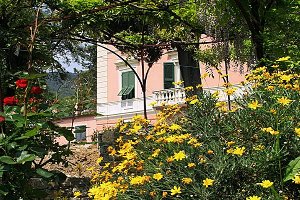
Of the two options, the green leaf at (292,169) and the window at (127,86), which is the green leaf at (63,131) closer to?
the green leaf at (292,169)

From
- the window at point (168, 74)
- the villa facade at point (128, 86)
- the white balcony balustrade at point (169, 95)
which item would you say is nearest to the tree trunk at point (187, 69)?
the white balcony balustrade at point (169, 95)

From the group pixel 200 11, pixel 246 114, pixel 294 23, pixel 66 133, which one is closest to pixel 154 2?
pixel 200 11

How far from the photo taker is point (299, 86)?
3086mm

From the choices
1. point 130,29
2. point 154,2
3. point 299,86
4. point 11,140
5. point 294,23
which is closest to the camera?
point 299,86

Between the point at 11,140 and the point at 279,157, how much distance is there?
1.75m

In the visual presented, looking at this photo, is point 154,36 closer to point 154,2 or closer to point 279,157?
point 154,2

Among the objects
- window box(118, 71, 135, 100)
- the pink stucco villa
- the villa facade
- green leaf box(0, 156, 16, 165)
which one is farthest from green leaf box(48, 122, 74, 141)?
window box(118, 71, 135, 100)

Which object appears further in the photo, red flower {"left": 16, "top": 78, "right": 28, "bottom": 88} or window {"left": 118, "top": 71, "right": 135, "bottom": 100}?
window {"left": 118, "top": 71, "right": 135, "bottom": 100}

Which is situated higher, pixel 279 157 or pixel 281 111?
pixel 281 111

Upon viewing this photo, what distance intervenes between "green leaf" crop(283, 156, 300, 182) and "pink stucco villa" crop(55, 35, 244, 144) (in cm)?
1685

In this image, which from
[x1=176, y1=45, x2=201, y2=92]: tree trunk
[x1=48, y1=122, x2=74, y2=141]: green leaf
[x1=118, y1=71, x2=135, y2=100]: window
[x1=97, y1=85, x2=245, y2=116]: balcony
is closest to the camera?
[x1=48, y1=122, x2=74, y2=141]: green leaf

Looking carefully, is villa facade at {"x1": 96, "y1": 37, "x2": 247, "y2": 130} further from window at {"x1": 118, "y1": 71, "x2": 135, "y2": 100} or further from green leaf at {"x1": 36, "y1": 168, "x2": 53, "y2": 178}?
green leaf at {"x1": 36, "y1": 168, "x2": 53, "y2": 178}

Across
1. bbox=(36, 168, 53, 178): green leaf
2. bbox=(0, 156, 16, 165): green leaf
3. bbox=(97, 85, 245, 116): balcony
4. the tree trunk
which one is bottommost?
bbox=(97, 85, 245, 116): balcony

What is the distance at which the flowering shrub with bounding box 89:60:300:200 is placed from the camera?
2.60m
